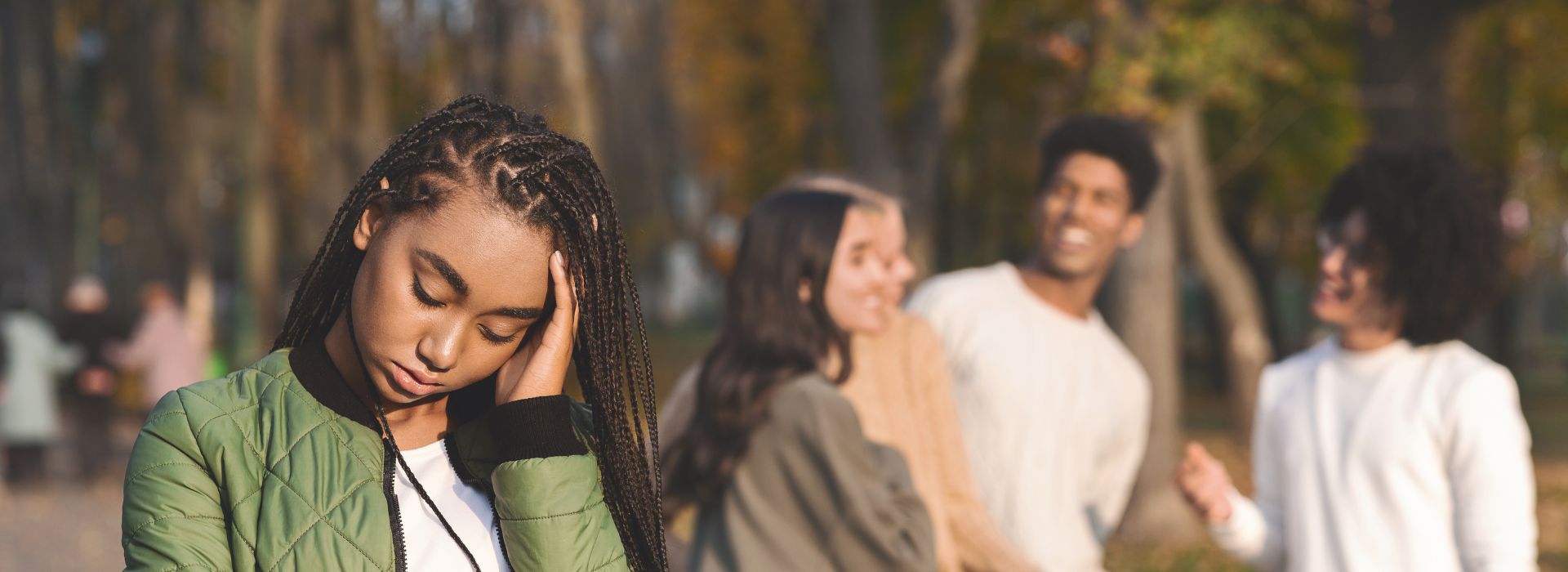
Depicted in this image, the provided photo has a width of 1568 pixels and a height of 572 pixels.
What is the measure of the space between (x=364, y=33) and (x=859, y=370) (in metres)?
12.5

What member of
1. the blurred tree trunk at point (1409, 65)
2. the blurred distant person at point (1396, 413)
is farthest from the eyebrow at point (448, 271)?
the blurred tree trunk at point (1409, 65)

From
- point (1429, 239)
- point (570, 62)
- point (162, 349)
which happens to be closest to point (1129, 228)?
point (1429, 239)

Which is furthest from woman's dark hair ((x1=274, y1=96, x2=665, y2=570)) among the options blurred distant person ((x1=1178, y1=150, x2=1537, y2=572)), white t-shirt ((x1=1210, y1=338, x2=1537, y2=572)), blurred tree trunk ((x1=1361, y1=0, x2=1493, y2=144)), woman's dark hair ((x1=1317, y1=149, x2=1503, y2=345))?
blurred tree trunk ((x1=1361, y1=0, x2=1493, y2=144))

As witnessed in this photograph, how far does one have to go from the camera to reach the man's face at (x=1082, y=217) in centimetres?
481

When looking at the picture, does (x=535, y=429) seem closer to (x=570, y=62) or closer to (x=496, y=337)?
(x=496, y=337)

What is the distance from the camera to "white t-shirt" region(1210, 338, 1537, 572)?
3775 millimetres

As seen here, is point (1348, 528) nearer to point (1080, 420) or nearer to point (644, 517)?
point (1080, 420)

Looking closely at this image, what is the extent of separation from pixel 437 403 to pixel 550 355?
180 millimetres

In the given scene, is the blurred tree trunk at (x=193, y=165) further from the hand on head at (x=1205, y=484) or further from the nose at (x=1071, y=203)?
the hand on head at (x=1205, y=484)

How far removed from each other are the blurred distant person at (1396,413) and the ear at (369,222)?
218 cm

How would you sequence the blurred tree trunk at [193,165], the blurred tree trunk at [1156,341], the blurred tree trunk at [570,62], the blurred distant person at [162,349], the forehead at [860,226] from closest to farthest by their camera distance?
the forehead at [860,226] → the blurred tree trunk at [570,62] → the blurred tree trunk at [1156,341] → the blurred distant person at [162,349] → the blurred tree trunk at [193,165]

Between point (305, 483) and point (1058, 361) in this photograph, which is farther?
point (1058, 361)

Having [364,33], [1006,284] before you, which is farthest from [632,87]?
[1006,284]

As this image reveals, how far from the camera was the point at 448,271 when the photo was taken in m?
2.17
